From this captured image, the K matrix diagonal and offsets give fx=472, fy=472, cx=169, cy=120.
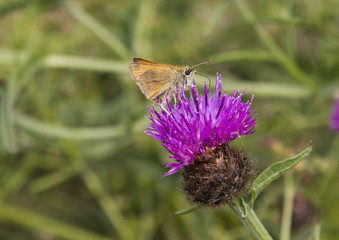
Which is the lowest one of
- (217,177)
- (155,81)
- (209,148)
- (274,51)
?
(217,177)

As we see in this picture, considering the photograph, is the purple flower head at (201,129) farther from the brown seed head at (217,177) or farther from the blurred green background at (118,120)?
the blurred green background at (118,120)

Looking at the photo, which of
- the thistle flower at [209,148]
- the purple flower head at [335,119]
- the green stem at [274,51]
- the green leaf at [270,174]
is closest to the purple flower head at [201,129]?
the thistle flower at [209,148]

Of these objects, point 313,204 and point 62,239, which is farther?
point 62,239

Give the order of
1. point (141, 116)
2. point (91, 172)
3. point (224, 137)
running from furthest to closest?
point (91, 172)
point (141, 116)
point (224, 137)

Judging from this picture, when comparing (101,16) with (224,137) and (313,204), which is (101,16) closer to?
(313,204)

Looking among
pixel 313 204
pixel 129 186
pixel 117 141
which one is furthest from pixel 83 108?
pixel 313 204

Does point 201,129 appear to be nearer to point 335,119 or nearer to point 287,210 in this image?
point 287,210

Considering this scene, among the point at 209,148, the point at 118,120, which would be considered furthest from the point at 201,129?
the point at 118,120

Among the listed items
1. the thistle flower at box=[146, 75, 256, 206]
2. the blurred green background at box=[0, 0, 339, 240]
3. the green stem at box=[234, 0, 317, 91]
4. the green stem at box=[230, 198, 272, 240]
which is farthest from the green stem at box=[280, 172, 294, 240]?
the green stem at box=[234, 0, 317, 91]

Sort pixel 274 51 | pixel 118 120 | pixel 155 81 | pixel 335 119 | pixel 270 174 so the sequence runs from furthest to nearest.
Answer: pixel 118 120 < pixel 274 51 < pixel 335 119 < pixel 155 81 < pixel 270 174
